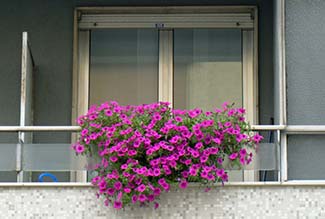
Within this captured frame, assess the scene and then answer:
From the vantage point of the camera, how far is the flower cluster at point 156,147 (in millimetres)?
5012

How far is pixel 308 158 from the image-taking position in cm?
531

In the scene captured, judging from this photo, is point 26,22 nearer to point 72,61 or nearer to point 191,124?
point 72,61

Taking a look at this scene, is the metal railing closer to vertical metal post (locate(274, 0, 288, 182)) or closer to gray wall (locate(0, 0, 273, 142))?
vertical metal post (locate(274, 0, 288, 182))

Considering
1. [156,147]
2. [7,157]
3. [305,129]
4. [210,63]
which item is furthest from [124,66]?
[305,129]

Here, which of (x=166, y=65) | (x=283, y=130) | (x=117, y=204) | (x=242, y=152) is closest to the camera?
(x=117, y=204)

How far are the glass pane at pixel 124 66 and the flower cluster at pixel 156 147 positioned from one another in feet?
5.87

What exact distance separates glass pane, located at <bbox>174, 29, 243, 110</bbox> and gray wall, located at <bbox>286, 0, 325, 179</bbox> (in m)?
1.67

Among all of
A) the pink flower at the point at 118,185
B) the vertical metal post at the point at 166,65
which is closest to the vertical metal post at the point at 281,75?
the pink flower at the point at 118,185

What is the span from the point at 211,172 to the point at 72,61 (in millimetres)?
2581

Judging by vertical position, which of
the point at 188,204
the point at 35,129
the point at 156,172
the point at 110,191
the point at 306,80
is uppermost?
the point at 306,80

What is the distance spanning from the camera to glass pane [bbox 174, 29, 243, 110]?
7059mm

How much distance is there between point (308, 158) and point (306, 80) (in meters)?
0.63

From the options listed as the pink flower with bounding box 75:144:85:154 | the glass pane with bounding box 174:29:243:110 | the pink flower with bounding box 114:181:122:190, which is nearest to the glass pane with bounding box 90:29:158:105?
the glass pane with bounding box 174:29:243:110

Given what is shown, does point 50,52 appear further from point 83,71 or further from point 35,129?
point 35,129
